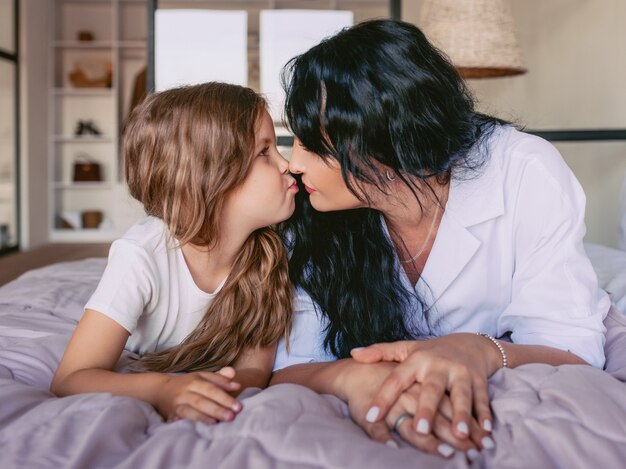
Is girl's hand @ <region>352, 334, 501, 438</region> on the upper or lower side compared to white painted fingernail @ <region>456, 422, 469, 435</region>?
upper

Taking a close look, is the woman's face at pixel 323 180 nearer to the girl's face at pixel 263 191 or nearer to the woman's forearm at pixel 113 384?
the girl's face at pixel 263 191

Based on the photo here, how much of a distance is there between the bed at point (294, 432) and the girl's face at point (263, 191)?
1.49 feet

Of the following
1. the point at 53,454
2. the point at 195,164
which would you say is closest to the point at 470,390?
the point at 53,454

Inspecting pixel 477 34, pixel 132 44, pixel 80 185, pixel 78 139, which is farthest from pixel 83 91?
pixel 477 34

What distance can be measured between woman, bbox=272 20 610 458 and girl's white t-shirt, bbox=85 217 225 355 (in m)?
0.22

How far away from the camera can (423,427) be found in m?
0.80

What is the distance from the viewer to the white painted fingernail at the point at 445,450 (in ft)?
2.51

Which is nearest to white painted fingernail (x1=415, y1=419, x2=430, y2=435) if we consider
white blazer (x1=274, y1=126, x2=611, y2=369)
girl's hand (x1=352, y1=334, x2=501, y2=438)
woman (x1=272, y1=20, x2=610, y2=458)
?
girl's hand (x1=352, y1=334, x2=501, y2=438)

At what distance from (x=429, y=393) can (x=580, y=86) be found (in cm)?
324

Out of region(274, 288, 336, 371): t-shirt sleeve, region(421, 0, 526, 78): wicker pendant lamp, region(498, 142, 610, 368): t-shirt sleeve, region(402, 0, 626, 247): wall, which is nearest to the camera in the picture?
region(498, 142, 610, 368): t-shirt sleeve

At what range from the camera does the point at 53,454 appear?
29.4 inches

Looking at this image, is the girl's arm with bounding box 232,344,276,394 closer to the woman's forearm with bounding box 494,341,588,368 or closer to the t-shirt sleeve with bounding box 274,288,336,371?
the t-shirt sleeve with bounding box 274,288,336,371

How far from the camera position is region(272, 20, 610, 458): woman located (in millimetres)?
1187

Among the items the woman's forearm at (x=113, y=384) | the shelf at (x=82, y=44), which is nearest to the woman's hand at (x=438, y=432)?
the woman's forearm at (x=113, y=384)
